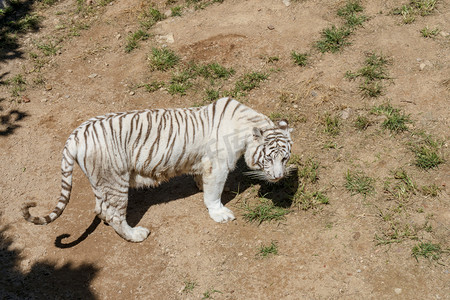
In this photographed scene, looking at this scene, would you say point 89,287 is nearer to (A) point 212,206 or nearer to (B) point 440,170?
(A) point 212,206

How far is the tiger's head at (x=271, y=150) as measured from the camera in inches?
156

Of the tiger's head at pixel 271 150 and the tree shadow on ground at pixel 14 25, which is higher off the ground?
the tree shadow on ground at pixel 14 25

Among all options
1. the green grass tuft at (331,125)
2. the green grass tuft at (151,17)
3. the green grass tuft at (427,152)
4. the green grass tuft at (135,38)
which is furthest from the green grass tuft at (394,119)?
the green grass tuft at (151,17)

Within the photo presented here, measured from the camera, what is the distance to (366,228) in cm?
416

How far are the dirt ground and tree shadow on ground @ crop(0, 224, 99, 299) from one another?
0.5 inches

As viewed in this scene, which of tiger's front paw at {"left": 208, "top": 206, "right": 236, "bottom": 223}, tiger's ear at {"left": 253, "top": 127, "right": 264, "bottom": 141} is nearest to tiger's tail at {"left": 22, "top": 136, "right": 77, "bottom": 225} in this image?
tiger's front paw at {"left": 208, "top": 206, "right": 236, "bottom": 223}

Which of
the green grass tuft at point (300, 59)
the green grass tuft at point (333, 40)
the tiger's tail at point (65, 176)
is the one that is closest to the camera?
the tiger's tail at point (65, 176)

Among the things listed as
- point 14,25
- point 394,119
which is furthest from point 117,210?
point 14,25

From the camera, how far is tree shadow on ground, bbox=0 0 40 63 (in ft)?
23.0

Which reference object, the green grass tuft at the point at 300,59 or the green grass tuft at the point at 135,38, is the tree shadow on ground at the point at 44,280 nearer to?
the green grass tuft at the point at 135,38

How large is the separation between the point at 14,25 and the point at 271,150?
6.01 metres

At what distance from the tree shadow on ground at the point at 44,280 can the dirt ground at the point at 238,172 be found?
1 centimetres

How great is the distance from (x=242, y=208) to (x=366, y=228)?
1300 millimetres

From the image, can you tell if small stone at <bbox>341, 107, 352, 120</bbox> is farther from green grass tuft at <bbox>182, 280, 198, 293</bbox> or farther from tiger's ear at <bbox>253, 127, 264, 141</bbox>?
green grass tuft at <bbox>182, 280, 198, 293</bbox>
